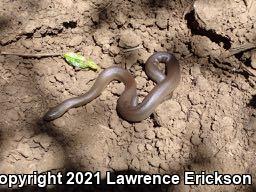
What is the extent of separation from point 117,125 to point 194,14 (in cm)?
154

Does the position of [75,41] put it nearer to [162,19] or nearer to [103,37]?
[103,37]

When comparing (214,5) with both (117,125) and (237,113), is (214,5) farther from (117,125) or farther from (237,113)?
(117,125)

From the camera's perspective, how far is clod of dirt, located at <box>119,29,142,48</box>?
4879 mm

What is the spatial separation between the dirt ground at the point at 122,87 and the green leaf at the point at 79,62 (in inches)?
3.0

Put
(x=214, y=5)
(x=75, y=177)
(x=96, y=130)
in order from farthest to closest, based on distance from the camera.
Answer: (x=214, y=5), (x=96, y=130), (x=75, y=177)

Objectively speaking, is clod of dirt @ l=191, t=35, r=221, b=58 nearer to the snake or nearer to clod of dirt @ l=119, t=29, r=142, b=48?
the snake

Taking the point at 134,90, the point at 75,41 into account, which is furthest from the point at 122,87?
the point at 75,41

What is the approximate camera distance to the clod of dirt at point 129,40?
488 centimetres

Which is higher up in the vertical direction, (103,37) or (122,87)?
(103,37)

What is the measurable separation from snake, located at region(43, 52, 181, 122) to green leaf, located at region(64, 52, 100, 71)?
159 mm

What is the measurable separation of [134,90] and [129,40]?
0.67 m

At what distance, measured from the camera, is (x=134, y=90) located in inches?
181

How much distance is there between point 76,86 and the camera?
4754 mm

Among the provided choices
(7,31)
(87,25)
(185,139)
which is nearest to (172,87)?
(185,139)
